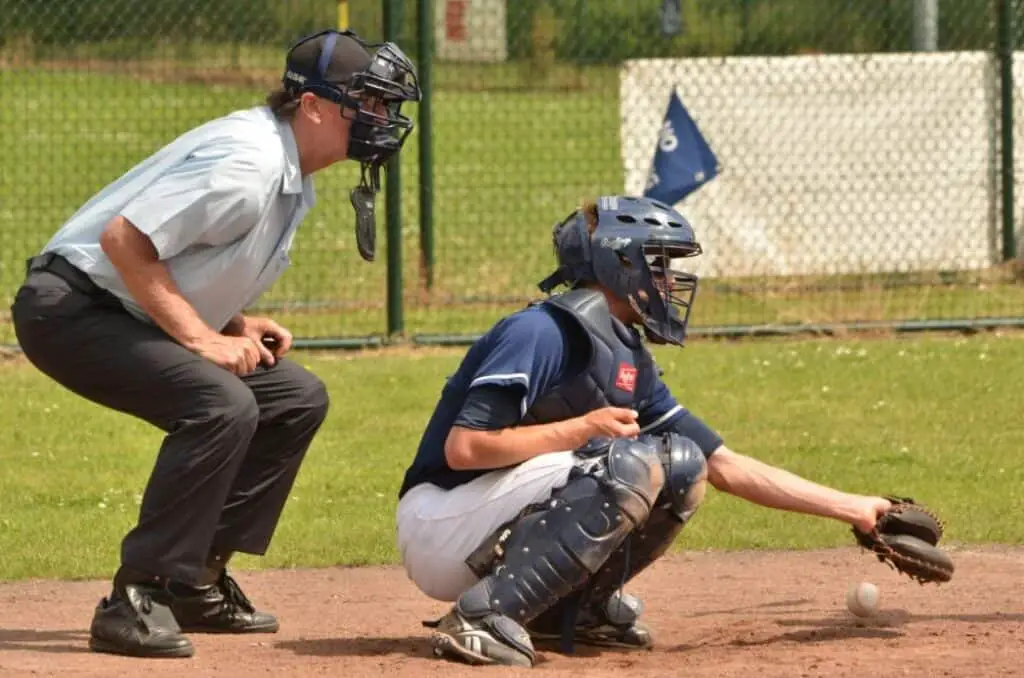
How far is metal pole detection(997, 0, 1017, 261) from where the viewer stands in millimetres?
12148

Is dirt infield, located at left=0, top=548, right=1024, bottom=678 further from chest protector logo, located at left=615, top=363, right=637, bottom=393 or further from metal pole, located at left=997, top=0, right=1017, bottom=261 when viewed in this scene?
metal pole, located at left=997, top=0, right=1017, bottom=261

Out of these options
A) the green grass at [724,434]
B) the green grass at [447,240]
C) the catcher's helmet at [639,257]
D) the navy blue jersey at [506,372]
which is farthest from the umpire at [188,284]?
the green grass at [447,240]

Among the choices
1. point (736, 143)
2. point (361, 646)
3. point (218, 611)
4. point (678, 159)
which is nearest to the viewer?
point (361, 646)

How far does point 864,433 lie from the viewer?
893 cm

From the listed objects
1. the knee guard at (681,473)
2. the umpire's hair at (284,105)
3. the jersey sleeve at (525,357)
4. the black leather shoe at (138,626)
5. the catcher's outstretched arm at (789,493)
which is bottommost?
the black leather shoe at (138,626)

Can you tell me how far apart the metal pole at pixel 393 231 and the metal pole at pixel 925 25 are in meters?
4.12

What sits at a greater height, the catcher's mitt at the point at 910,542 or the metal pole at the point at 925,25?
the metal pole at the point at 925,25

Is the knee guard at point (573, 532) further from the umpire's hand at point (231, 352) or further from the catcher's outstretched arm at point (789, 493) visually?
the umpire's hand at point (231, 352)

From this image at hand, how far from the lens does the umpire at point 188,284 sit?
16.8 feet

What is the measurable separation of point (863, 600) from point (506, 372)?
4.78ft

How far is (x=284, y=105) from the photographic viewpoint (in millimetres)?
5426

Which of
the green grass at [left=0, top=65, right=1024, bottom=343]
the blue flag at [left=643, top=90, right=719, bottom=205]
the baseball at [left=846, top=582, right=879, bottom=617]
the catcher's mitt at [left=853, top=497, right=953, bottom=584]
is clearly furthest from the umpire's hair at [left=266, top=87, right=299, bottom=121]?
the blue flag at [left=643, top=90, right=719, bottom=205]

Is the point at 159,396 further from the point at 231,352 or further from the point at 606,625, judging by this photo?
the point at 606,625

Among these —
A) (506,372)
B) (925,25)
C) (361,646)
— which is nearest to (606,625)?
(361,646)
